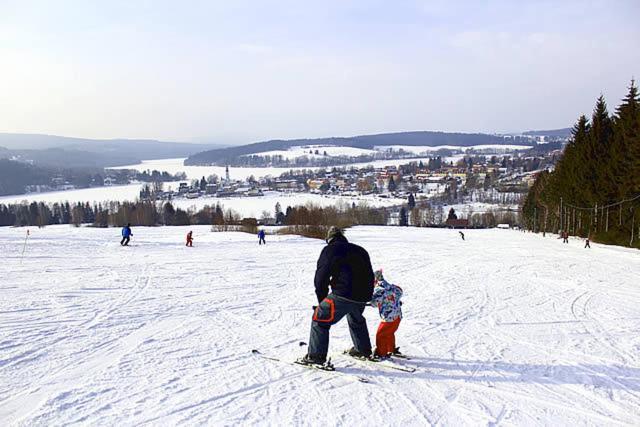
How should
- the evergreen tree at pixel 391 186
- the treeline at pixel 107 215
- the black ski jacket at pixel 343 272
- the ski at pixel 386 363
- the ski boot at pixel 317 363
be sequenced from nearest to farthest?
the black ski jacket at pixel 343 272
the ski boot at pixel 317 363
the ski at pixel 386 363
the treeline at pixel 107 215
the evergreen tree at pixel 391 186

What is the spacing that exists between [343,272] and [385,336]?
1293 millimetres

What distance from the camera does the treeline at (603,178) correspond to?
3183cm

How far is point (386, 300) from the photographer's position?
241 inches

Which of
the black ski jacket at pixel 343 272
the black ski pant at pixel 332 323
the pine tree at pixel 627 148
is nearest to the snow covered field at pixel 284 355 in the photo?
the black ski pant at pixel 332 323

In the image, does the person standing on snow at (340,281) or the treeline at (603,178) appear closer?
the person standing on snow at (340,281)

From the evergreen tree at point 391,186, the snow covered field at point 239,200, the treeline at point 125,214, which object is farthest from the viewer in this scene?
the evergreen tree at point 391,186

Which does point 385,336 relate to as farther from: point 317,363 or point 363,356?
point 317,363

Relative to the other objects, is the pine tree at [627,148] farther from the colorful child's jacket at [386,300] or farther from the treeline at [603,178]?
the colorful child's jacket at [386,300]

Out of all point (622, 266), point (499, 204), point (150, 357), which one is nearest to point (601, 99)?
point (622, 266)

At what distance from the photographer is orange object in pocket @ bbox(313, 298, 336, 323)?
18.7 ft

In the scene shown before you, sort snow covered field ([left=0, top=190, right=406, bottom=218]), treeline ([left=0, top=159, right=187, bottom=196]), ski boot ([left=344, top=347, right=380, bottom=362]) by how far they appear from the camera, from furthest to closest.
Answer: treeline ([left=0, top=159, right=187, bottom=196]), snow covered field ([left=0, top=190, right=406, bottom=218]), ski boot ([left=344, top=347, right=380, bottom=362])

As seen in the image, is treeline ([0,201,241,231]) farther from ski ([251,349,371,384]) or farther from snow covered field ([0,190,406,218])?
ski ([251,349,371,384])

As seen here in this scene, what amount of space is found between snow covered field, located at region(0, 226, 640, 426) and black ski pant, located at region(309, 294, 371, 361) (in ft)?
0.85

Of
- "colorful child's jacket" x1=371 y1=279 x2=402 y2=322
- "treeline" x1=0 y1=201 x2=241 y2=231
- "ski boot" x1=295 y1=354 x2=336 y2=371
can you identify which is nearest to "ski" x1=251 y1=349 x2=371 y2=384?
"ski boot" x1=295 y1=354 x2=336 y2=371
